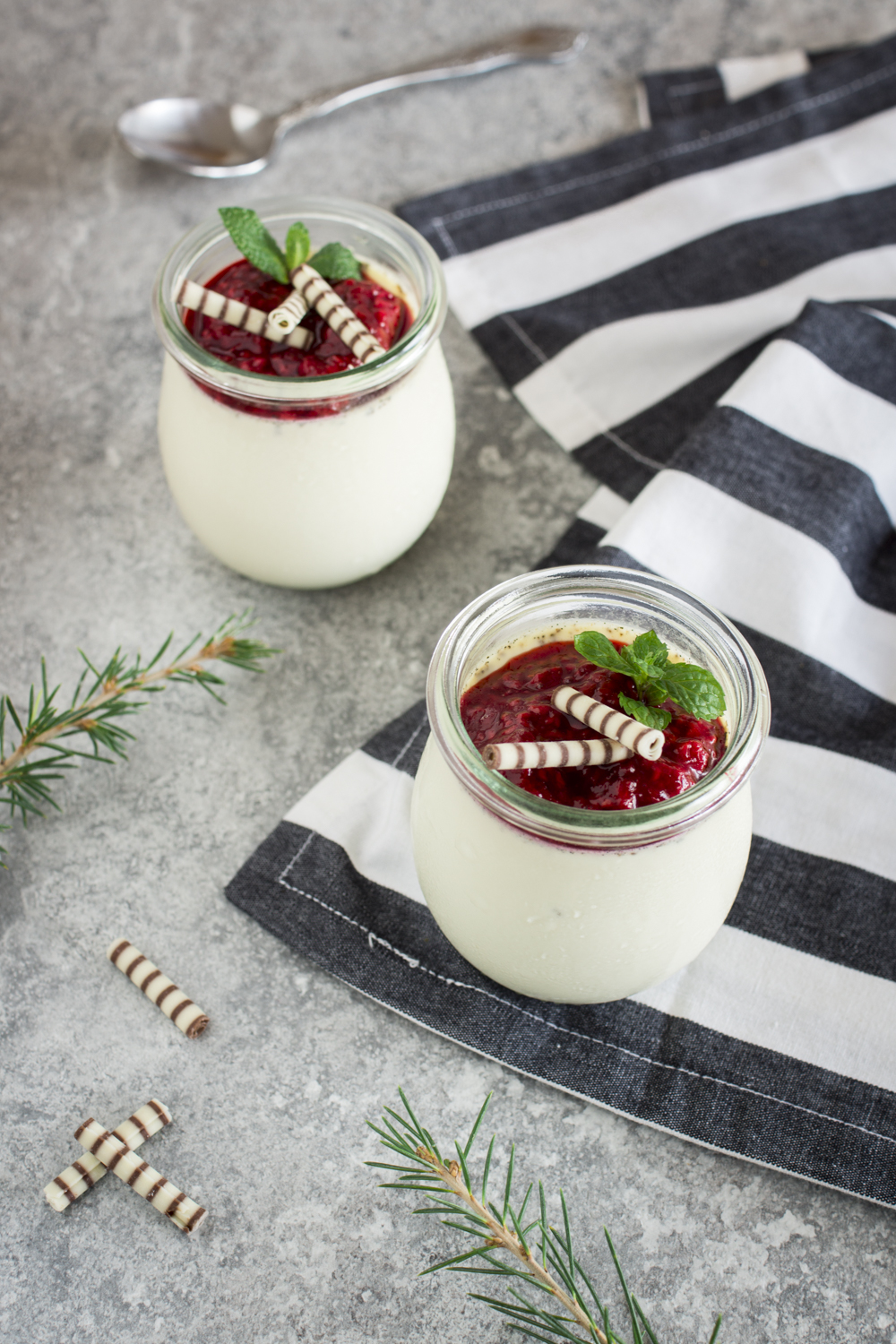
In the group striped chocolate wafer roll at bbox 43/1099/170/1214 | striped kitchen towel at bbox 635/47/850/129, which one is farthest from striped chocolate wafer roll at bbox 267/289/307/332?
striped kitchen towel at bbox 635/47/850/129

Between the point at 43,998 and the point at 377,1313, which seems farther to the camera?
the point at 43,998

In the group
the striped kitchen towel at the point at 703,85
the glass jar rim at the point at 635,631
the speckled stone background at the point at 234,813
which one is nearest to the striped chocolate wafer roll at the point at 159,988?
the speckled stone background at the point at 234,813

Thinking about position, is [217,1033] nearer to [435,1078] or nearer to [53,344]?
[435,1078]

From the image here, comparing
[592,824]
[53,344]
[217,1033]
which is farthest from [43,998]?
[53,344]

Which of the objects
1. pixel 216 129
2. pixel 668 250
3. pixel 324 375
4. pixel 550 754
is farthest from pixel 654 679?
pixel 216 129

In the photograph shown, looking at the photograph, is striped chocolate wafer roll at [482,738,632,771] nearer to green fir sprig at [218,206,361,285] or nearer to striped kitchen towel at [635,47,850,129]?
green fir sprig at [218,206,361,285]

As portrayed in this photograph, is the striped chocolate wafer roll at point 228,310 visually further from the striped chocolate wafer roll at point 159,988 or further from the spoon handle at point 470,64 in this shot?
the spoon handle at point 470,64
